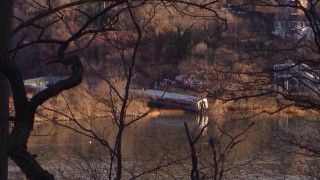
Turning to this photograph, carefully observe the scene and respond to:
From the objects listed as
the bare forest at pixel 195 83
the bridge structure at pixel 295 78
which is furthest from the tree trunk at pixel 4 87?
the bridge structure at pixel 295 78

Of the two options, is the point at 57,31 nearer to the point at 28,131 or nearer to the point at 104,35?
the point at 104,35

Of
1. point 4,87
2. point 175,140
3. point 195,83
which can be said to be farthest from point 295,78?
point 4,87

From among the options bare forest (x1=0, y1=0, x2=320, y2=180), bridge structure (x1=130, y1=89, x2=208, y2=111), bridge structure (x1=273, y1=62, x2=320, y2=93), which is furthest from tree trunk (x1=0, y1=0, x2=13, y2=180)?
bridge structure (x1=273, y1=62, x2=320, y2=93)

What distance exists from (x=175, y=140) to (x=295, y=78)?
87.3 inches

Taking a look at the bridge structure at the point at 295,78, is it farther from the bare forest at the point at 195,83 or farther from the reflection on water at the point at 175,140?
the reflection on water at the point at 175,140

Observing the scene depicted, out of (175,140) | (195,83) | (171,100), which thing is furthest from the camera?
(175,140)

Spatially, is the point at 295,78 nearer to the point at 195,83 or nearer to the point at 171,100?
the point at 195,83

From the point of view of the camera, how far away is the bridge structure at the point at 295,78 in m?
5.73

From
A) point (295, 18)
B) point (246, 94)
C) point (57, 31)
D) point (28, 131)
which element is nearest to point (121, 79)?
point (57, 31)

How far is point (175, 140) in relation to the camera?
762 centimetres

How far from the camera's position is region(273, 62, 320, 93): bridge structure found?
5734mm

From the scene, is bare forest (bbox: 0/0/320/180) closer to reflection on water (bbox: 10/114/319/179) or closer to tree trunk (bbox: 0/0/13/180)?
reflection on water (bbox: 10/114/319/179)

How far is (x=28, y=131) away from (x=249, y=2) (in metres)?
3.34

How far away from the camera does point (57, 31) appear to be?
568 cm
